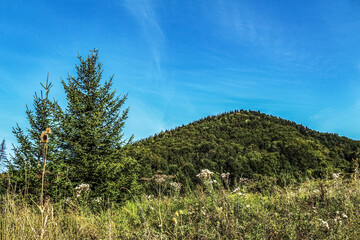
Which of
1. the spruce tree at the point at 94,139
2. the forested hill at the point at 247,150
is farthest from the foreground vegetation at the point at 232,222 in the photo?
the forested hill at the point at 247,150

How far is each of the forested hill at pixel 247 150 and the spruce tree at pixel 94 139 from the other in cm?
244

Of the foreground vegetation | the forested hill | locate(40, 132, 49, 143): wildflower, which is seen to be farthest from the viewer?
the forested hill

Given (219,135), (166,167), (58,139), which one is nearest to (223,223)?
(58,139)

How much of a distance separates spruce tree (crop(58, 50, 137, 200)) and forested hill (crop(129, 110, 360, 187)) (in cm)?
244

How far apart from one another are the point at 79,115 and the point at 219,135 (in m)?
21.9

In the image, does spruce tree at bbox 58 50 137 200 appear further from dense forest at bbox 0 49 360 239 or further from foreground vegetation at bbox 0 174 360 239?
foreground vegetation at bbox 0 174 360 239

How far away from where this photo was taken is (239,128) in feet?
101

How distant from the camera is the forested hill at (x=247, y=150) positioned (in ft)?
55.4

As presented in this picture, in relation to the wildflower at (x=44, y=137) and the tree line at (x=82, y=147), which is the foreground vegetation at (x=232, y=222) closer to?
the wildflower at (x=44, y=137)

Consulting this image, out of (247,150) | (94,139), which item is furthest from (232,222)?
(247,150)

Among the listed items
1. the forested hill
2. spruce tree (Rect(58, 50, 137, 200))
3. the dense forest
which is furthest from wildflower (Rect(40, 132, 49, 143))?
the forested hill

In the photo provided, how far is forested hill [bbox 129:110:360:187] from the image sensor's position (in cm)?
1688

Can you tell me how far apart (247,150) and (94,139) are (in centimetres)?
1719

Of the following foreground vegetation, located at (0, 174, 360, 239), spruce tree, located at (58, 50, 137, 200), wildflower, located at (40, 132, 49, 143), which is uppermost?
spruce tree, located at (58, 50, 137, 200)
